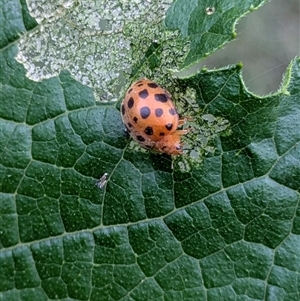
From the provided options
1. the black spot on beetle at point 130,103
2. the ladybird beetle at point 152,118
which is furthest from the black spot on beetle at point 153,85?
the black spot on beetle at point 130,103

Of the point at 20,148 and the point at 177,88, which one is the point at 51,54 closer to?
the point at 20,148

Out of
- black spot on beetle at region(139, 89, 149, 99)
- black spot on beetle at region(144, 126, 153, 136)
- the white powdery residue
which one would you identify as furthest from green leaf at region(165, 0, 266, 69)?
black spot on beetle at region(144, 126, 153, 136)

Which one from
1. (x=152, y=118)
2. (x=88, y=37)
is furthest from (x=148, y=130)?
(x=88, y=37)

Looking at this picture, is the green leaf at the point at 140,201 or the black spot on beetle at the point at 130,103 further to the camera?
the black spot on beetle at the point at 130,103

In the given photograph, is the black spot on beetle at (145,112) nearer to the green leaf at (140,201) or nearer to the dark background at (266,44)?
the green leaf at (140,201)

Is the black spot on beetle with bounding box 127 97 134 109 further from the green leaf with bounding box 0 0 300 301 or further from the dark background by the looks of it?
the dark background
